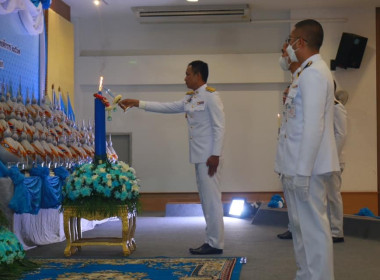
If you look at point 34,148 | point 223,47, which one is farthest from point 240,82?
point 34,148

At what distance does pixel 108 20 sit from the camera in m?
10.8

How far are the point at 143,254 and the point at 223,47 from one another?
6.05m

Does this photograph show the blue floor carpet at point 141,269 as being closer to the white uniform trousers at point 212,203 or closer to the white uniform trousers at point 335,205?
the white uniform trousers at point 212,203

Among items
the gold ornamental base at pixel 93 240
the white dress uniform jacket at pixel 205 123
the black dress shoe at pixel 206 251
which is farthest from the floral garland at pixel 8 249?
the white dress uniform jacket at pixel 205 123

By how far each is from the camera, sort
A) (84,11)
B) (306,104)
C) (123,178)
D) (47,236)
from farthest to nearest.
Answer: (84,11) < (47,236) < (123,178) < (306,104)

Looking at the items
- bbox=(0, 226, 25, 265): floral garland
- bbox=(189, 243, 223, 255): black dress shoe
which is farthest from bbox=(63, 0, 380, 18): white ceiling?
bbox=(0, 226, 25, 265): floral garland

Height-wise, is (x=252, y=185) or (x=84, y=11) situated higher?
(x=84, y=11)

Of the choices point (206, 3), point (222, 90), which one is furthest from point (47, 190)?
point (222, 90)

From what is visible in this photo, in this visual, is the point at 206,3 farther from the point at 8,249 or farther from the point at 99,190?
the point at 8,249

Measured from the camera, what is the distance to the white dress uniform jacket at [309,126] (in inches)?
119

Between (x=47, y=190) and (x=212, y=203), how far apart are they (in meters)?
1.44

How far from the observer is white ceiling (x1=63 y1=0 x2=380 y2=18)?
980 centimetres

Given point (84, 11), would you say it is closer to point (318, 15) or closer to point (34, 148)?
point (318, 15)

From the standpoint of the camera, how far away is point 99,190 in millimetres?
4906
